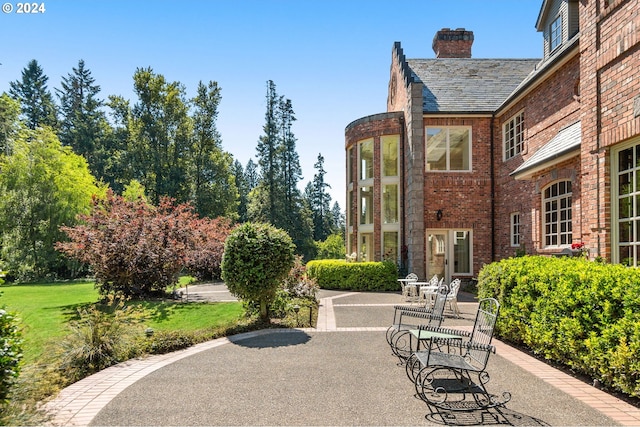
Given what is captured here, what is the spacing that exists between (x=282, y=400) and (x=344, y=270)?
481 inches

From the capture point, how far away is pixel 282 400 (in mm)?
4562

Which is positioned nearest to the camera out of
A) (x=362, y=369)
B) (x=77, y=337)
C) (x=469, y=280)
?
(x=362, y=369)

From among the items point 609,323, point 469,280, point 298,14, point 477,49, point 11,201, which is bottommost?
point 469,280

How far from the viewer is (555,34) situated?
1271 centimetres

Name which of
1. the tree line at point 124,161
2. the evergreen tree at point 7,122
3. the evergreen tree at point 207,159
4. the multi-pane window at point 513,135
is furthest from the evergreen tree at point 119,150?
the multi-pane window at point 513,135

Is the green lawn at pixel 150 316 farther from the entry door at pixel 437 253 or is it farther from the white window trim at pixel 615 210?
the entry door at pixel 437 253

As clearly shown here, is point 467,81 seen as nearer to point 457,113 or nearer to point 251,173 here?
A: point 457,113

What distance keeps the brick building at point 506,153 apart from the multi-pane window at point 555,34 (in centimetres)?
6

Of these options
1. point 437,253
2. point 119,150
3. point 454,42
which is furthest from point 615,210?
point 119,150

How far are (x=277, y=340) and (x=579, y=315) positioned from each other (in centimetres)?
508

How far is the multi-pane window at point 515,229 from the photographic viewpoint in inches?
565

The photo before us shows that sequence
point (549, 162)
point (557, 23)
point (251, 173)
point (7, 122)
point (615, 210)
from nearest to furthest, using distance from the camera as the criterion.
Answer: point (615, 210) → point (549, 162) → point (557, 23) → point (7, 122) → point (251, 173)

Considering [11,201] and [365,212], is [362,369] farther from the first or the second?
[11,201]

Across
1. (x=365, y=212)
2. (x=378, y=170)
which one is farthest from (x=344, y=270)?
(x=378, y=170)
